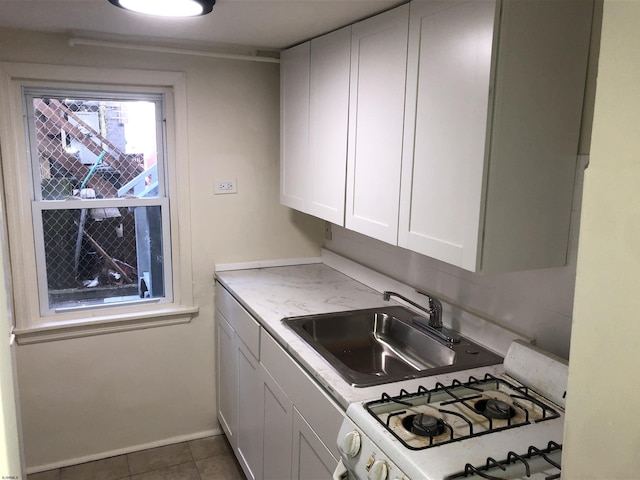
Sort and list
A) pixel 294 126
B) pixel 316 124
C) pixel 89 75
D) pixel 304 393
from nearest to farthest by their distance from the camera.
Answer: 1. pixel 304 393
2. pixel 316 124
3. pixel 89 75
4. pixel 294 126

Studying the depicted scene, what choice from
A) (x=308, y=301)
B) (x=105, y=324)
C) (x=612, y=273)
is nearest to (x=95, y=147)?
(x=105, y=324)

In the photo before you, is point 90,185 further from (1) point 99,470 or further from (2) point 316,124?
(1) point 99,470

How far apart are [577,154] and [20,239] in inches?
96.3

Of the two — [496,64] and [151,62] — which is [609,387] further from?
[151,62]

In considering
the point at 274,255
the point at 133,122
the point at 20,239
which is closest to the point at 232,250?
the point at 274,255

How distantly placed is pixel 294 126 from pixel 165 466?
193 cm

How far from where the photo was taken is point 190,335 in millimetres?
2965

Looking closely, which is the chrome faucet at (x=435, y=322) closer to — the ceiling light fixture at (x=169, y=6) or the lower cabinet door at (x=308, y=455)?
the lower cabinet door at (x=308, y=455)

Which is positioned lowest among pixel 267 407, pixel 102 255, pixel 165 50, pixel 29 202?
pixel 267 407

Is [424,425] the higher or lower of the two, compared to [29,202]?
lower

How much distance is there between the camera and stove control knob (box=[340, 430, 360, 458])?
1380 millimetres

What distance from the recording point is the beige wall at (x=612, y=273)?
60cm

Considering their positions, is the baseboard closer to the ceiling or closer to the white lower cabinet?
the white lower cabinet

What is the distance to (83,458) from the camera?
111 inches
